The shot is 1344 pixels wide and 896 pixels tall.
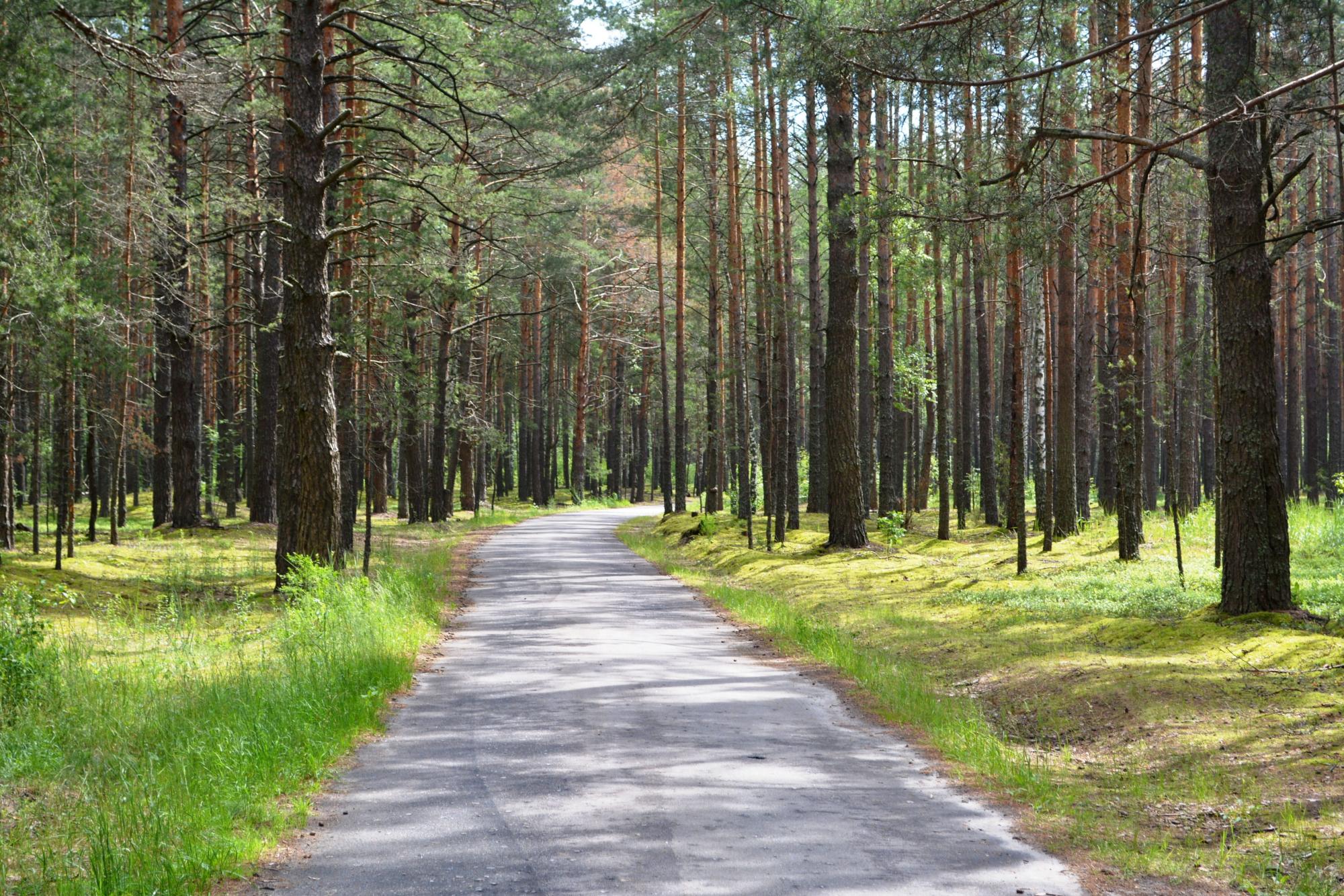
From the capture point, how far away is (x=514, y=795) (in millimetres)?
5676

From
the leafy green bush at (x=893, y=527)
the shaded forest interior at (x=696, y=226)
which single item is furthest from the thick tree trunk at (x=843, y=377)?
the leafy green bush at (x=893, y=527)

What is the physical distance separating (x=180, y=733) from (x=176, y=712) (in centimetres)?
54

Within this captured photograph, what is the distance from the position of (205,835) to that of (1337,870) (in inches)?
196

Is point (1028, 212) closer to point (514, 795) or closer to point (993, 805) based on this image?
point (993, 805)

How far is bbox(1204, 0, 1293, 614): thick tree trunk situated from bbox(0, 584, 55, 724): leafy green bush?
32.5 feet

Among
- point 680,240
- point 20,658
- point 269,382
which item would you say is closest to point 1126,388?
point 20,658

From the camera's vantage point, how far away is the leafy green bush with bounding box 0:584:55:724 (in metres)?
7.59

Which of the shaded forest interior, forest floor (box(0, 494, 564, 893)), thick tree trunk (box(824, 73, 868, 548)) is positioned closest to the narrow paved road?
forest floor (box(0, 494, 564, 893))

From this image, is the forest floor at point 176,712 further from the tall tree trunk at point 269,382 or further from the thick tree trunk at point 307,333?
the tall tree trunk at point 269,382

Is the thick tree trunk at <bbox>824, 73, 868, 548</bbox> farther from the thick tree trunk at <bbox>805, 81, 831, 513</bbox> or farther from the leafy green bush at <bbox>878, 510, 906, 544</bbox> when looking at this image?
the thick tree trunk at <bbox>805, 81, 831, 513</bbox>

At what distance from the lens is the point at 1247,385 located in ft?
32.1

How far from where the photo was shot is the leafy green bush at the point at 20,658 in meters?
7.59

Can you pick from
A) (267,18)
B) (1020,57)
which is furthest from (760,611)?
(267,18)

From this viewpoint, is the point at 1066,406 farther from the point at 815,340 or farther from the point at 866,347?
the point at 866,347
